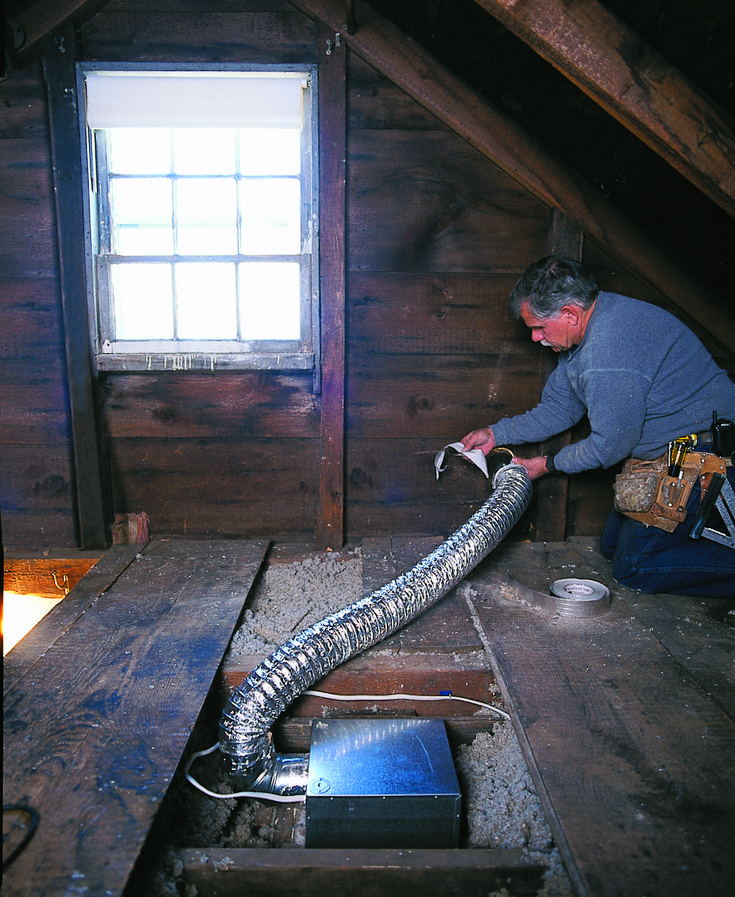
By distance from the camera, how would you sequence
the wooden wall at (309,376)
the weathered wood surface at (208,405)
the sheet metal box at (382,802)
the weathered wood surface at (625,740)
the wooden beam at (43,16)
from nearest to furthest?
1. the weathered wood surface at (625,740)
2. the sheet metal box at (382,802)
3. the wooden beam at (43,16)
4. the wooden wall at (309,376)
5. the weathered wood surface at (208,405)

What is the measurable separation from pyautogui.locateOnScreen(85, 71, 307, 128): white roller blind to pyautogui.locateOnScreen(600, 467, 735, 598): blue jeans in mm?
2016

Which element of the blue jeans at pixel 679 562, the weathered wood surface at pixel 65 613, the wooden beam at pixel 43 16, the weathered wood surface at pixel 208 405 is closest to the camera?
the weathered wood surface at pixel 65 613

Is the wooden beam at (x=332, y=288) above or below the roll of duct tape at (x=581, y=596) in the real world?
above

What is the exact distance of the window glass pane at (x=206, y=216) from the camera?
2531 millimetres

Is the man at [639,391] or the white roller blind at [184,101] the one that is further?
Answer: the white roller blind at [184,101]

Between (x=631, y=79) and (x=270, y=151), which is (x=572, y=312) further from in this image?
(x=270, y=151)

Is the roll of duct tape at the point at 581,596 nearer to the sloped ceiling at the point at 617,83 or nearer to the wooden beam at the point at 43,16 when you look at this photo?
the sloped ceiling at the point at 617,83

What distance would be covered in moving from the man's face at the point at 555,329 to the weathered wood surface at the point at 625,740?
36.4 inches

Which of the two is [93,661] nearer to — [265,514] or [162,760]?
[162,760]

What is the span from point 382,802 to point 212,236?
2104 millimetres

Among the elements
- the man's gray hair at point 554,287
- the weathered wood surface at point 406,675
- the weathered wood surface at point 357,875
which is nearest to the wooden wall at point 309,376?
the man's gray hair at point 554,287

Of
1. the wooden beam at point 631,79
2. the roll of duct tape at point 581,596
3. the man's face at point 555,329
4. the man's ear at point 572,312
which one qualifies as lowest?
the roll of duct tape at point 581,596

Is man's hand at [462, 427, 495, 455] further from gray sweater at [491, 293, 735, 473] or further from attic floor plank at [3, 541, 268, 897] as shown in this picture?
attic floor plank at [3, 541, 268, 897]

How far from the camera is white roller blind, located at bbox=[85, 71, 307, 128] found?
2.39 metres
